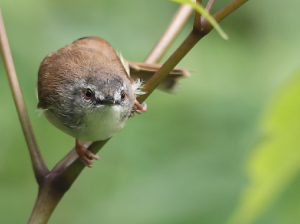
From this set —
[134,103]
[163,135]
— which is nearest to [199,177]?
[163,135]

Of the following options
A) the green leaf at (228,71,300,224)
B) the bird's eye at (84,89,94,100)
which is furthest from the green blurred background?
the green leaf at (228,71,300,224)

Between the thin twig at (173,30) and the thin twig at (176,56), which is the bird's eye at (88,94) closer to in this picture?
the thin twig at (173,30)

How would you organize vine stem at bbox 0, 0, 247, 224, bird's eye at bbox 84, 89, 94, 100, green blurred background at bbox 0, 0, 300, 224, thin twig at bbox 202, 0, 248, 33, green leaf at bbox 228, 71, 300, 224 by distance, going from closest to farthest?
1. green leaf at bbox 228, 71, 300, 224
2. thin twig at bbox 202, 0, 248, 33
3. vine stem at bbox 0, 0, 247, 224
4. bird's eye at bbox 84, 89, 94, 100
5. green blurred background at bbox 0, 0, 300, 224

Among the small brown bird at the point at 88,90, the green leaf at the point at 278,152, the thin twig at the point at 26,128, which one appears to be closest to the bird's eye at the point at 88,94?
the small brown bird at the point at 88,90

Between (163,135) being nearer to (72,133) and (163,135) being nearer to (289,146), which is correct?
(72,133)

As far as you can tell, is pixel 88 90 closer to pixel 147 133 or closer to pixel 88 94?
pixel 88 94

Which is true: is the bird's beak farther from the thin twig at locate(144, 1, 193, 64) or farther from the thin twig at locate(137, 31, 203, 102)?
the thin twig at locate(137, 31, 203, 102)

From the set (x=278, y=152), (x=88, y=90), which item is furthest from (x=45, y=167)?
(x=278, y=152)
